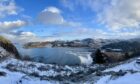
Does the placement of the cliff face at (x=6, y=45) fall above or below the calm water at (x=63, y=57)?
above

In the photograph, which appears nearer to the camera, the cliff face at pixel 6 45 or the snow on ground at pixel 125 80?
the snow on ground at pixel 125 80

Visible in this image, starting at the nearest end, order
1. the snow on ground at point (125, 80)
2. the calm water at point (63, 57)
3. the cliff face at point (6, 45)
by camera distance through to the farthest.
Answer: the snow on ground at point (125, 80)
the cliff face at point (6, 45)
the calm water at point (63, 57)

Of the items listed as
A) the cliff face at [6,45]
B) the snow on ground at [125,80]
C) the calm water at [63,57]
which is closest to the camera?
the snow on ground at [125,80]

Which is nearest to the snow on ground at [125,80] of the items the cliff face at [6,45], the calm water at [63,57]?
the cliff face at [6,45]

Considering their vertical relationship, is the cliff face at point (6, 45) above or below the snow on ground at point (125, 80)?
above

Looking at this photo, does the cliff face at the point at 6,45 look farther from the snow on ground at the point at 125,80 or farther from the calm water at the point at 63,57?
the snow on ground at the point at 125,80

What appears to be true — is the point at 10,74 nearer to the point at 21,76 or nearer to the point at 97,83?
the point at 21,76

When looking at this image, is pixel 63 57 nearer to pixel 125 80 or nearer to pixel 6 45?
pixel 6 45

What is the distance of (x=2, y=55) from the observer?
26.8 m

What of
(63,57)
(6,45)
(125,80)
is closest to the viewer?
(125,80)

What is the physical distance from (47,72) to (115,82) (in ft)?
27.6

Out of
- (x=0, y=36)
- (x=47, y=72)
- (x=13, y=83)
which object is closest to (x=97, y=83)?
(x=13, y=83)

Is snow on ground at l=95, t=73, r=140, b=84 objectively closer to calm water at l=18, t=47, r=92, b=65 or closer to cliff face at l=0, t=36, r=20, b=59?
cliff face at l=0, t=36, r=20, b=59

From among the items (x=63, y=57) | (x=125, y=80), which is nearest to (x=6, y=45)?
(x=125, y=80)
